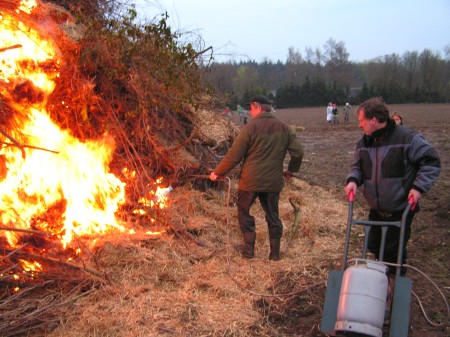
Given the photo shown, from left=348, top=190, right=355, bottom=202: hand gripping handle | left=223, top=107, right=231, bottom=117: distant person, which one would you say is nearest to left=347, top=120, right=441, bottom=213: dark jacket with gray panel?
left=348, top=190, right=355, bottom=202: hand gripping handle

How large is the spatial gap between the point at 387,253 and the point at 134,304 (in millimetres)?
2358

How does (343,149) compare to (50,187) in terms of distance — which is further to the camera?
(343,149)

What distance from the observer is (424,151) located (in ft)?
11.9

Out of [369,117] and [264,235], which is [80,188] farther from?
[369,117]

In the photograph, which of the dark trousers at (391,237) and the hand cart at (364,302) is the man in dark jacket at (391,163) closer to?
the dark trousers at (391,237)

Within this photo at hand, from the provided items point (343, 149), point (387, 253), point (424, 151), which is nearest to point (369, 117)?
point (424, 151)

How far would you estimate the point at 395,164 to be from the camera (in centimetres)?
375

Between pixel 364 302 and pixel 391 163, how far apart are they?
51.7 inches

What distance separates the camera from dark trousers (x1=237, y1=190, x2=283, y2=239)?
5.25m

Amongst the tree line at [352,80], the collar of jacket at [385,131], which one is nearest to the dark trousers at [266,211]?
the collar of jacket at [385,131]

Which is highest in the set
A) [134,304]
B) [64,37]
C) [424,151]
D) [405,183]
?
[64,37]

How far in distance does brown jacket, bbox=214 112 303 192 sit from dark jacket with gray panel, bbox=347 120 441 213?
1407 mm

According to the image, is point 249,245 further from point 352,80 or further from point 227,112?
point 352,80

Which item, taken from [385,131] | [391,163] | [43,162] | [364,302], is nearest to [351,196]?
[391,163]
